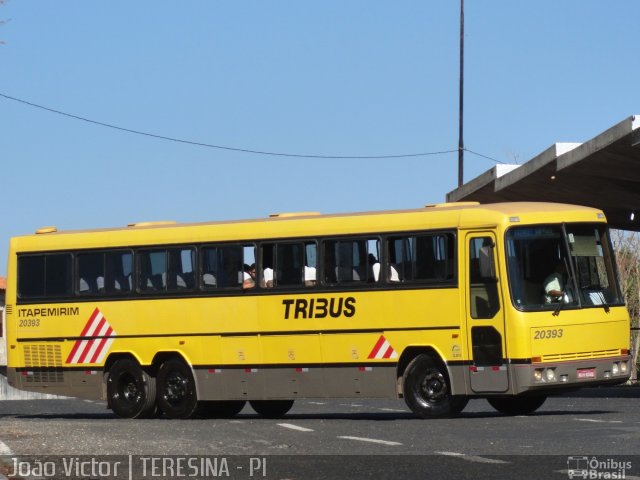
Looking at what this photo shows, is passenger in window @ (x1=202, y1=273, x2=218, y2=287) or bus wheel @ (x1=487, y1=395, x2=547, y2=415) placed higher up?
passenger in window @ (x1=202, y1=273, x2=218, y2=287)

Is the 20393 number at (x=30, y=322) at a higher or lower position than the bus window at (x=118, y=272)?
lower

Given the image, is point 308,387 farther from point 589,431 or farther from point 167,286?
point 589,431

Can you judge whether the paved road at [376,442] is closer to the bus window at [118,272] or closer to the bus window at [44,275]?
the bus window at [118,272]

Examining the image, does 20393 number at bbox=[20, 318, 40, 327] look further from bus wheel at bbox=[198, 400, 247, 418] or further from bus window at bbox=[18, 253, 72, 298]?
bus wheel at bbox=[198, 400, 247, 418]

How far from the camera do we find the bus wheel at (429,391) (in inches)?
837

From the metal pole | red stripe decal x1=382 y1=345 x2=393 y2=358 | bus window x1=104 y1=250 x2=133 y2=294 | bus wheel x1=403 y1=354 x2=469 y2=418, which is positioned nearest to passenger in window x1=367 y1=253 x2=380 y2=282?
red stripe decal x1=382 y1=345 x2=393 y2=358

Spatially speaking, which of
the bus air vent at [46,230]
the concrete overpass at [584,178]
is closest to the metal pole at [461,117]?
the concrete overpass at [584,178]

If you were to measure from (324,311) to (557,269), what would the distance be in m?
3.43

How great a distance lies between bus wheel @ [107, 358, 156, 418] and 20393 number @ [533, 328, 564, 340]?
253 inches

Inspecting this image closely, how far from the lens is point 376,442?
16.1m

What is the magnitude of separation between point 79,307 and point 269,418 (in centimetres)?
354

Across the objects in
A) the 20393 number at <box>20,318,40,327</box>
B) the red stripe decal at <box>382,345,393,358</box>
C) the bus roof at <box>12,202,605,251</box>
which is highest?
the bus roof at <box>12,202,605,251</box>

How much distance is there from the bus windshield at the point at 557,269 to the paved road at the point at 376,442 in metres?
1.57

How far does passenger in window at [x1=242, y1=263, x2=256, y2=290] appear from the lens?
23.3 meters
